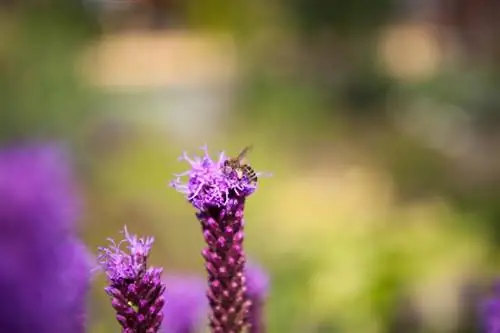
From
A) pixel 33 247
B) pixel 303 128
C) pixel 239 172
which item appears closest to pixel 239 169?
pixel 239 172

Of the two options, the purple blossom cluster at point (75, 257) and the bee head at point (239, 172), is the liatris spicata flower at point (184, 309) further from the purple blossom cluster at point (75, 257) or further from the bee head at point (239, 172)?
the bee head at point (239, 172)

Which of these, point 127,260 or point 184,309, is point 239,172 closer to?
point 127,260

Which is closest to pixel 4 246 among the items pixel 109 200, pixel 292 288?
pixel 292 288

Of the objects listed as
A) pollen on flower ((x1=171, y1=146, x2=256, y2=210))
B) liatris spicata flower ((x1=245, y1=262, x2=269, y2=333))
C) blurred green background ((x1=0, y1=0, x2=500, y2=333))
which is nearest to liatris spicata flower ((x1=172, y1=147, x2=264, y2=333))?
pollen on flower ((x1=171, y1=146, x2=256, y2=210))

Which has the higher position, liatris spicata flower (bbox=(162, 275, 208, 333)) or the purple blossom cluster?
liatris spicata flower (bbox=(162, 275, 208, 333))

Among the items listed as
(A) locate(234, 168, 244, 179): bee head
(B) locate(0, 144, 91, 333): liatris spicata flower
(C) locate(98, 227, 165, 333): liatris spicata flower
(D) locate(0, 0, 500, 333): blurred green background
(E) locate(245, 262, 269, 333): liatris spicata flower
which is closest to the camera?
(B) locate(0, 144, 91, 333): liatris spicata flower

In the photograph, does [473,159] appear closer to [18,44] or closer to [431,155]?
[431,155]

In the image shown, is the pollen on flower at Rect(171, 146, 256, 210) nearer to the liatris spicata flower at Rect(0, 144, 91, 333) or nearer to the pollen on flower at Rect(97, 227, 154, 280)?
the pollen on flower at Rect(97, 227, 154, 280)
